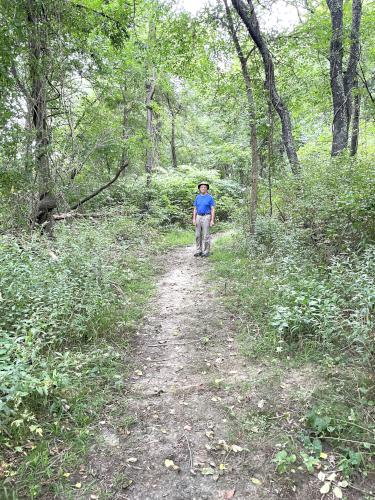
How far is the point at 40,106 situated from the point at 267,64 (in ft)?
19.5

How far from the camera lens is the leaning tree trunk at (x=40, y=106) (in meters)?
6.80

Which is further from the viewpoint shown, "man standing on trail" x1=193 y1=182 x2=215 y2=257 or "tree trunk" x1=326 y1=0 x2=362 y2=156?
"man standing on trail" x1=193 y1=182 x2=215 y2=257

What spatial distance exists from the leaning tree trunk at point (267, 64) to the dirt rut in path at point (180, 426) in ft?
21.0

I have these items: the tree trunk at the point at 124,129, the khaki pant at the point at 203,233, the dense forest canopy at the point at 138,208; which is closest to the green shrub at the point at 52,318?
the dense forest canopy at the point at 138,208

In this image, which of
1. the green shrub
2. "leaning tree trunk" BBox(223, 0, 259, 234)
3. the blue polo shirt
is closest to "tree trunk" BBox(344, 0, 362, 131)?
"leaning tree trunk" BBox(223, 0, 259, 234)

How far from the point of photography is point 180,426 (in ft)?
11.4

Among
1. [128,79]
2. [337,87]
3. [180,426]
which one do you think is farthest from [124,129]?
[180,426]

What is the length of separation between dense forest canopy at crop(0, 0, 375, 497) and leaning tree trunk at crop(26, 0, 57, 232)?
4cm

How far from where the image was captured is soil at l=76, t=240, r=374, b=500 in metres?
2.82

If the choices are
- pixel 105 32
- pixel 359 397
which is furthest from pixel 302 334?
pixel 105 32

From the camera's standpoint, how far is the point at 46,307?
4.59 m

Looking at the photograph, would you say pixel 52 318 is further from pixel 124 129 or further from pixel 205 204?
pixel 124 129

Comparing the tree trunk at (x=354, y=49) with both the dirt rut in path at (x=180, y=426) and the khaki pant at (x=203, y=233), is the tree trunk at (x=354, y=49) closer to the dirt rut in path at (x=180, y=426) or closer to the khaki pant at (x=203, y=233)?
the khaki pant at (x=203, y=233)

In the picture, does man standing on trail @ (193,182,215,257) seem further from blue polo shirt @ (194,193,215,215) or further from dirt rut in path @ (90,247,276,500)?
dirt rut in path @ (90,247,276,500)
